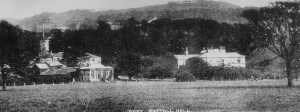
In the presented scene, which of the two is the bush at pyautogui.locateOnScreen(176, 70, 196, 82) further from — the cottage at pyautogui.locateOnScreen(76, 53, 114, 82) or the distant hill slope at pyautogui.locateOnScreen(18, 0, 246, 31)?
the distant hill slope at pyautogui.locateOnScreen(18, 0, 246, 31)

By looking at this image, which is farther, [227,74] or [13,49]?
[227,74]

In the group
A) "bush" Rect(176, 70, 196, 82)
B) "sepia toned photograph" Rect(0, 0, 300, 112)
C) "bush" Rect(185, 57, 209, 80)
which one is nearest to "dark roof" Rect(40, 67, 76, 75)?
"sepia toned photograph" Rect(0, 0, 300, 112)

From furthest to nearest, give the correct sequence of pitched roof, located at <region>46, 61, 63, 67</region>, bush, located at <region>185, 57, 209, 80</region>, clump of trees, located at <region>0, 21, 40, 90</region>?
pitched roof, located at <region>46, 61, 63, 67</region> < bush, located at <region>185, 57, 209, 80</region> < clump of trees, located at <region>0, 21, 40, 90</region>

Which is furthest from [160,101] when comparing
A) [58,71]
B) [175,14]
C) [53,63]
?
[175,14]

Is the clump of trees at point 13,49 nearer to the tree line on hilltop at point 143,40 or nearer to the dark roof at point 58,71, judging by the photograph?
the tree line on hilltop at point 143,40

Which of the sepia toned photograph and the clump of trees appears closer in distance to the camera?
the sepia toned photograph

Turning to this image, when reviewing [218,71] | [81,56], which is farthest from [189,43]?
[218,71]

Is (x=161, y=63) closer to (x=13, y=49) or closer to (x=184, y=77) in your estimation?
(x=184, y=77)
